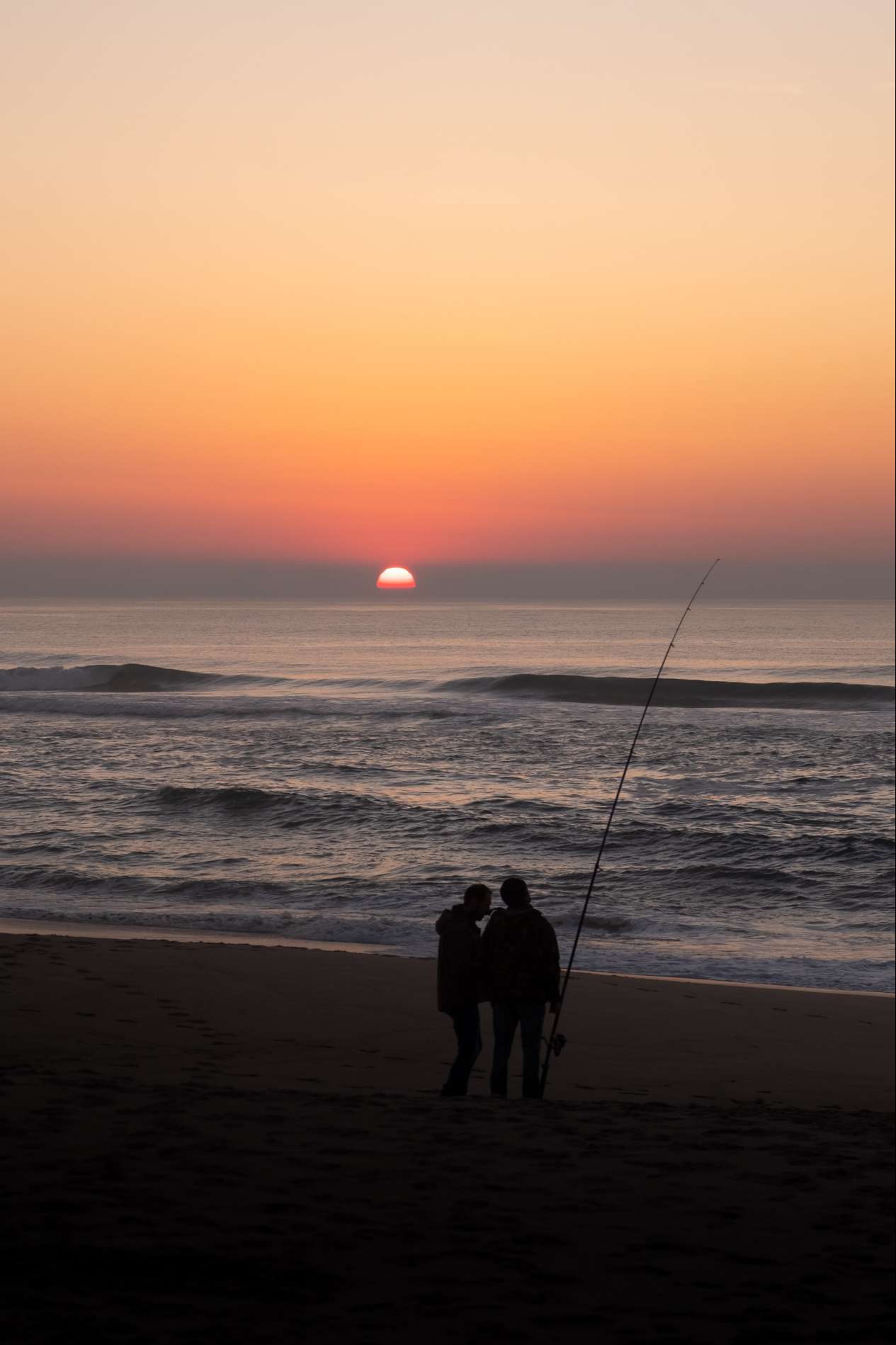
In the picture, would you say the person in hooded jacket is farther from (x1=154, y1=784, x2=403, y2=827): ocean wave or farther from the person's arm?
(x1=154, y1=784, x2=403, y2=827): ocean wave

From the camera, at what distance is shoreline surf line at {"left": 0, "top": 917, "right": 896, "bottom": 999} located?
1129 cm

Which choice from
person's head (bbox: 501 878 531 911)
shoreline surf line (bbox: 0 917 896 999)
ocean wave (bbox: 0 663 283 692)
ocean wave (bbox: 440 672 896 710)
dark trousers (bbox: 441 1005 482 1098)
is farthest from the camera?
ocean wave (bbox: 440 672 896 710)

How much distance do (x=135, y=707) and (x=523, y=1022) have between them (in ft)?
93.3

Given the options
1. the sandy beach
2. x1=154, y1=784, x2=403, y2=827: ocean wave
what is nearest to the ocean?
x1=154, y1=784, x2=403, y2=827: ocean wave

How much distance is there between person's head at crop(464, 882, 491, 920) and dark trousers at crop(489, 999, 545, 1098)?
494 mm

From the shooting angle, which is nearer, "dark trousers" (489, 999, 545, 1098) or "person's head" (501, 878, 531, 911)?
"person's head" (501, 878, 531, 911)

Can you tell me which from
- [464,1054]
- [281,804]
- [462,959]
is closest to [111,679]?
[281,804]

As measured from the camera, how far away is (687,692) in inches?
1816

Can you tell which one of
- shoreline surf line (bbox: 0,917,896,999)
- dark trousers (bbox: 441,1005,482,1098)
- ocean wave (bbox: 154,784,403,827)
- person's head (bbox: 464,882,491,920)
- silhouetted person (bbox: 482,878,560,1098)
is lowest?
shoreline surf line (bbox: 0,917,896,999)

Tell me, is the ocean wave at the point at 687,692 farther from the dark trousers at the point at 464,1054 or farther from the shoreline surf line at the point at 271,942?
the dark trousers at the point at 464,1054

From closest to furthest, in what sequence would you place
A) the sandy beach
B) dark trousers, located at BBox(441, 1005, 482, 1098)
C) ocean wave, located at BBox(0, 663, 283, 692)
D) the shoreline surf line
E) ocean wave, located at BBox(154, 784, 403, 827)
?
the sandy beach, dark trousers, located at BBox(441, 1005, 482, 1098), the shoreline surf line, ocean wave, located at BBox(154, 784, 403, 827), ocean wave, located at BBox(0, 663, 283, 692)

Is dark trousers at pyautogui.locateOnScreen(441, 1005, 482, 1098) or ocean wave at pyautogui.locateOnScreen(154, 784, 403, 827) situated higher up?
dark trousers at pyautogui.locateOnScreen(441, 1005, 482, 1098)

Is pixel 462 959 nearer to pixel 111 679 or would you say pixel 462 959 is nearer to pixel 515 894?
pixel 515 894

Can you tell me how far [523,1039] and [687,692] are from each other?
133 ft
